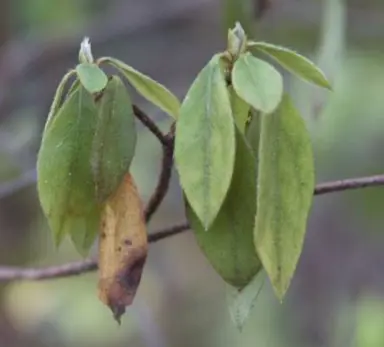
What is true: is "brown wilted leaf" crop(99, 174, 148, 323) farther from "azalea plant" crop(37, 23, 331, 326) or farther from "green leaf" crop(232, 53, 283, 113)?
"green leaf" crop(232, 53, 283, 113)

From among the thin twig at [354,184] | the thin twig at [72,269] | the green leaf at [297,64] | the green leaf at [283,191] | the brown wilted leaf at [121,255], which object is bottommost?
the thin twig at [72,269]

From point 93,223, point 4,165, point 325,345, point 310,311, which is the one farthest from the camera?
point 310,311

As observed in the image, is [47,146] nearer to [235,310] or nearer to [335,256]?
[235,310]

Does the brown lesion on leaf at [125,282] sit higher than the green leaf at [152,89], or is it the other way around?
the green leaf at [152,89]

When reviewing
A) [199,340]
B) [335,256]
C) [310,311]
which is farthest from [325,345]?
[199,340]

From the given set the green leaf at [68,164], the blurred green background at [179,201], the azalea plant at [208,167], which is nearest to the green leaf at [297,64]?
the azalea plant at [208,167]

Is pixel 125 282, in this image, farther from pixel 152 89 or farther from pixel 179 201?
pixel 179 201

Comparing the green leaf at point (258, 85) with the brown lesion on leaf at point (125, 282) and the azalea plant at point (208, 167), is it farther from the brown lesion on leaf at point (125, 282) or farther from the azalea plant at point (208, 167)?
the brown lesion on leaf at point (125, 282)
